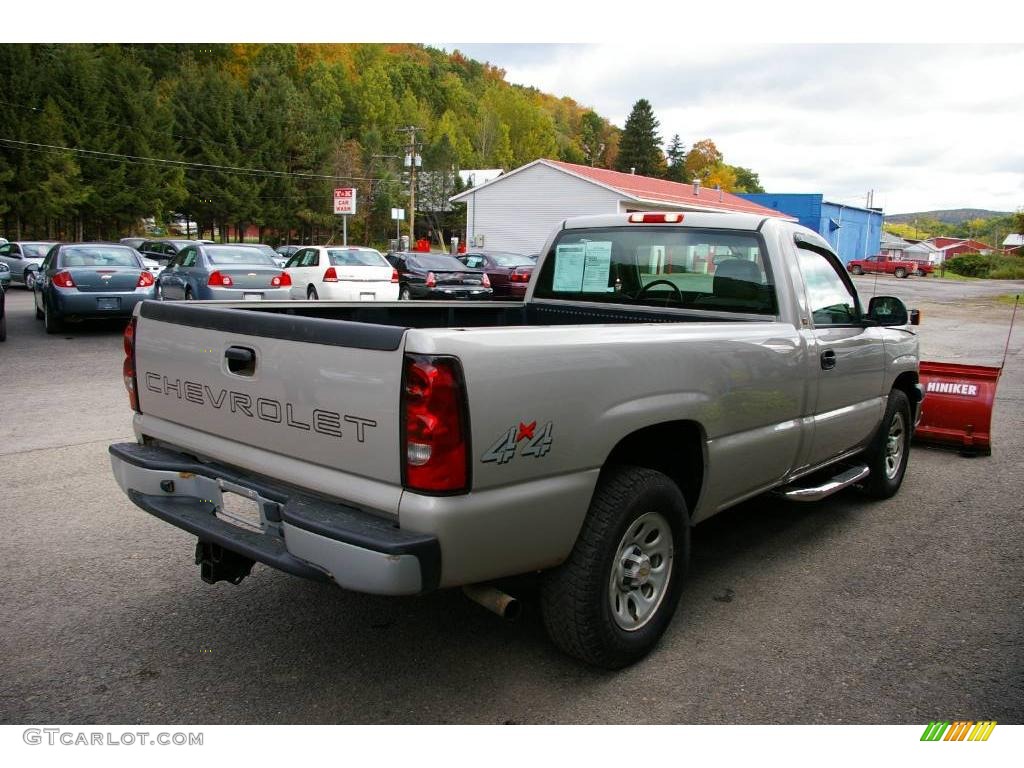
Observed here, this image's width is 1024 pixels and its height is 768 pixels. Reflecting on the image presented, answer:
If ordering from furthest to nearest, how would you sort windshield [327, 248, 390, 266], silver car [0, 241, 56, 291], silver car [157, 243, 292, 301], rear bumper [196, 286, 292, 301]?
silver car [0, 241, 56, 291], windshield [327, 248, 390, 266], silver car [157, 243, 292, 301], rear bumper [196, 286, 292, 301]

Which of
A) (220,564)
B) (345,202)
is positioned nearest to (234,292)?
(220,564)

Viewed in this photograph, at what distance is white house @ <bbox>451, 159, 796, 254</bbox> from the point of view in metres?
40.8

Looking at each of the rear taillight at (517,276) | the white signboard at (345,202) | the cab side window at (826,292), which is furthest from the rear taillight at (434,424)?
the white signboard at (345,202)

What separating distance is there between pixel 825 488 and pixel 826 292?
1.16 m

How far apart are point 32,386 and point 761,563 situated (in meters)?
8.41

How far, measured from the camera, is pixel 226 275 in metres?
14.0

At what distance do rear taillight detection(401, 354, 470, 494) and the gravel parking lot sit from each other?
3.33 ft

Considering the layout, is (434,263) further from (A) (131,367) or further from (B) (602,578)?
(B) (602,578)

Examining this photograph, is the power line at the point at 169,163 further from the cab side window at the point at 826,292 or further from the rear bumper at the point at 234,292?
the cab side window at the point at 826,292

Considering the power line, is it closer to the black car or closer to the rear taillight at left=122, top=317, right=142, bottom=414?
the black car

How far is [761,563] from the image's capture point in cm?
452

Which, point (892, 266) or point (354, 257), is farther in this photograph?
point (892, 266)

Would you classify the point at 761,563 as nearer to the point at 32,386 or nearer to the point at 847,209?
the point at 32,386

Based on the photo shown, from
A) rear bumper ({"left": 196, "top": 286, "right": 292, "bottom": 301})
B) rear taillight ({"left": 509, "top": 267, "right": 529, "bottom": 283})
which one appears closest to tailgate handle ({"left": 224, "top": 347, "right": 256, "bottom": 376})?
rear bumper ({"left": 196, "top": 286, "right": 292, "bottom": 301})
